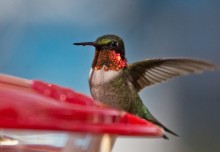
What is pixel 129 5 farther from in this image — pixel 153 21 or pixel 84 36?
pixel 84 36

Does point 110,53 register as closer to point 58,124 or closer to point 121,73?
point 121,73

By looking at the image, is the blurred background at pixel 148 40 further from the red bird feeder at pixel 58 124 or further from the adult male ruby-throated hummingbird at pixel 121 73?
the red bird feeder at pixel 58 124

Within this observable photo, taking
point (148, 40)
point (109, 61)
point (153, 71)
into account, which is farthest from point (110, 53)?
point (148, 40)

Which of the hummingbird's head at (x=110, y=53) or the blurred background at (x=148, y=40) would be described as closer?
the hummingbird's head at (x=110, y=53)

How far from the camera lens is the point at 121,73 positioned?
5.17ft

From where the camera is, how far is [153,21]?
252cm

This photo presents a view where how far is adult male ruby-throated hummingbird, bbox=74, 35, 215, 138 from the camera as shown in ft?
4.86

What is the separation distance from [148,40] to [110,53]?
3.27 ft

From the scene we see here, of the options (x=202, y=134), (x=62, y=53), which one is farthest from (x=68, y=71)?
(x=202, y=134)

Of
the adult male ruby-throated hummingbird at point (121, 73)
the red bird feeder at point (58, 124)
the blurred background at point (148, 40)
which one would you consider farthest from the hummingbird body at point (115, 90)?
the blurred background at point (148, 40)

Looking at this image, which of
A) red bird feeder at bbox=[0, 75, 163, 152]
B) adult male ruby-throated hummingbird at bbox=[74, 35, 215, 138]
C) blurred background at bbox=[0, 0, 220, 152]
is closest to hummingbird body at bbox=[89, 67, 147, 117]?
adult male ruby-throated hummingbird at bbox=[74, 35, 215, 138]

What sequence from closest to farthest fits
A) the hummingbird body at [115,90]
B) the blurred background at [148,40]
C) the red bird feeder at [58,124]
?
the red bird feeder at [58,124] < the hummingbird body at [115,90] < the blurred background at [148,40]

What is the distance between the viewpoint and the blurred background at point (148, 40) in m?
2.40

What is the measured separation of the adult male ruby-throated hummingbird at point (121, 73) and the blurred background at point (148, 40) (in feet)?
2.41
